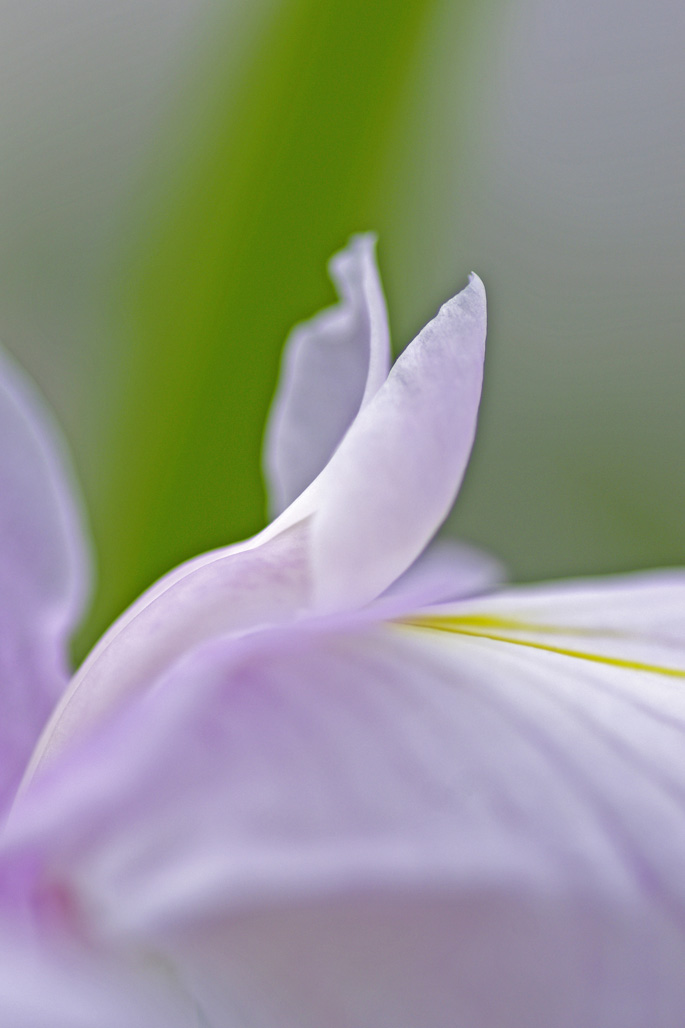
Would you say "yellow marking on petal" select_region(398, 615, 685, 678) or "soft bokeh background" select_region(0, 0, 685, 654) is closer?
"yellow marking on petal" select_region(398, 615, 685, 678)

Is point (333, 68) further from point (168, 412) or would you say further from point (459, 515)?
point (459, 515)

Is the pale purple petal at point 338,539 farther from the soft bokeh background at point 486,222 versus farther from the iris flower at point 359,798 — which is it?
the soft bokeh background at point 486,222

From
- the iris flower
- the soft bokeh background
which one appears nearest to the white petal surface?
the iris flower

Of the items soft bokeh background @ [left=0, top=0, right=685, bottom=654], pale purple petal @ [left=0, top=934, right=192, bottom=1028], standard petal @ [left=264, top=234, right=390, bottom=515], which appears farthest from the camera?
soft bokeh background @ [left=0, top=0, right=685, bottom=654]

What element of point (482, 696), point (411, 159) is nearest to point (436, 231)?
point (411, 159)

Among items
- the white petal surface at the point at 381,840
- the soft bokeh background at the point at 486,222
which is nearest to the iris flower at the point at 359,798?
the white petal surface at the point at 381,840

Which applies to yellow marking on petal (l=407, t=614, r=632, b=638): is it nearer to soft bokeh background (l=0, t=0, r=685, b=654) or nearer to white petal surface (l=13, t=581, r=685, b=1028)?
white petal surface (l=13, t=581, r=685, b=1028)
